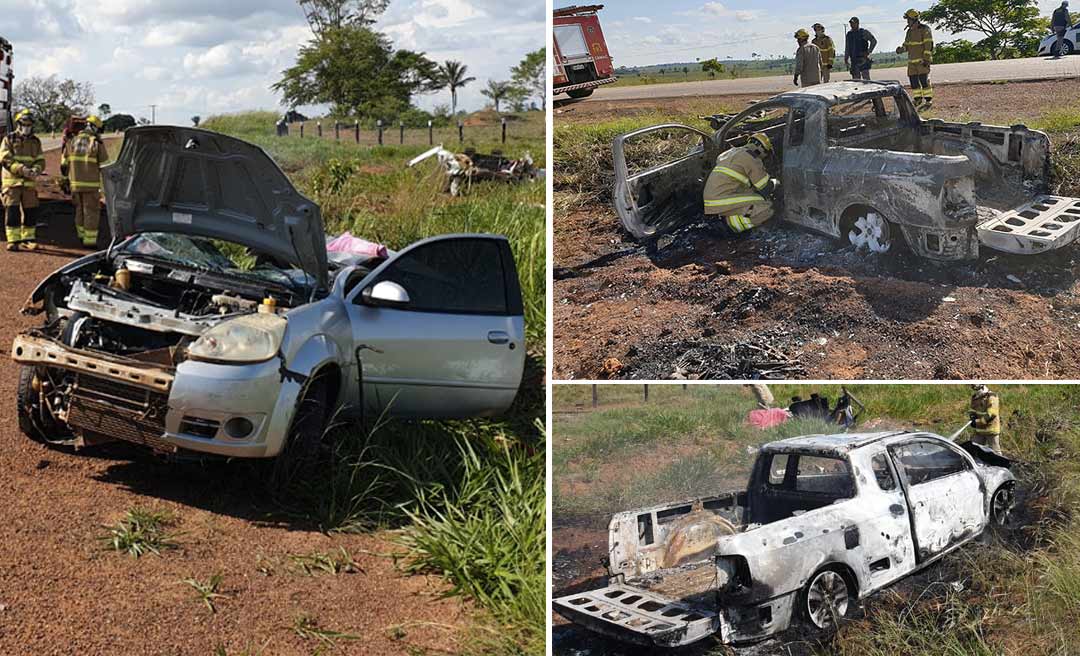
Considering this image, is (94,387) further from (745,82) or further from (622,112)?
(745,82)

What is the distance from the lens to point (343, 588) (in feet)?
16.7

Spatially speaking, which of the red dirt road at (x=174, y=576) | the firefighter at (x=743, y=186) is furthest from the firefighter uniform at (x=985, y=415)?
the red dirt road at (x=174, y=576)

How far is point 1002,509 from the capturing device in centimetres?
398

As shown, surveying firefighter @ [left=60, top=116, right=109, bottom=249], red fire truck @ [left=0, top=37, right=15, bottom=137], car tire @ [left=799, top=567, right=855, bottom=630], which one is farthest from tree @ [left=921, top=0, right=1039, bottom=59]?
red fire truck @ [left=0, top=37, right=15, bottom=137]

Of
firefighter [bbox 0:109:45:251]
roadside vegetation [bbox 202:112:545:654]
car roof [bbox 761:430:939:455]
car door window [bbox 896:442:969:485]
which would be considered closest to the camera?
car roof [bbox 761:430:939:455]

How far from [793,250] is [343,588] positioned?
2705 mm

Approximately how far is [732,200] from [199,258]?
414 centimetres

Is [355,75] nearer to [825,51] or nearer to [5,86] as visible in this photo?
[5,86]

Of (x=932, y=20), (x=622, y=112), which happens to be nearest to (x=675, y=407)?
(x=622, y=112)

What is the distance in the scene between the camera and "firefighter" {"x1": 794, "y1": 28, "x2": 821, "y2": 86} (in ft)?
11.4

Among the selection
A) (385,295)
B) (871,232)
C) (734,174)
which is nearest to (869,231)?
(871,232)

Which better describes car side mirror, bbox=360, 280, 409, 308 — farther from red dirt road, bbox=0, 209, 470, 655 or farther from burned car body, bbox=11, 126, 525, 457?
red dirt road, bbox=0, 209, 470, 655

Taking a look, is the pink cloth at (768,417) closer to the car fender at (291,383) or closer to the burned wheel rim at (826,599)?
the burned wheel rim at (826,599)

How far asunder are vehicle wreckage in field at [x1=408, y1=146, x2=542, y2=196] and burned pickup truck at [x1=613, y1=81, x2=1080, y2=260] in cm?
965
